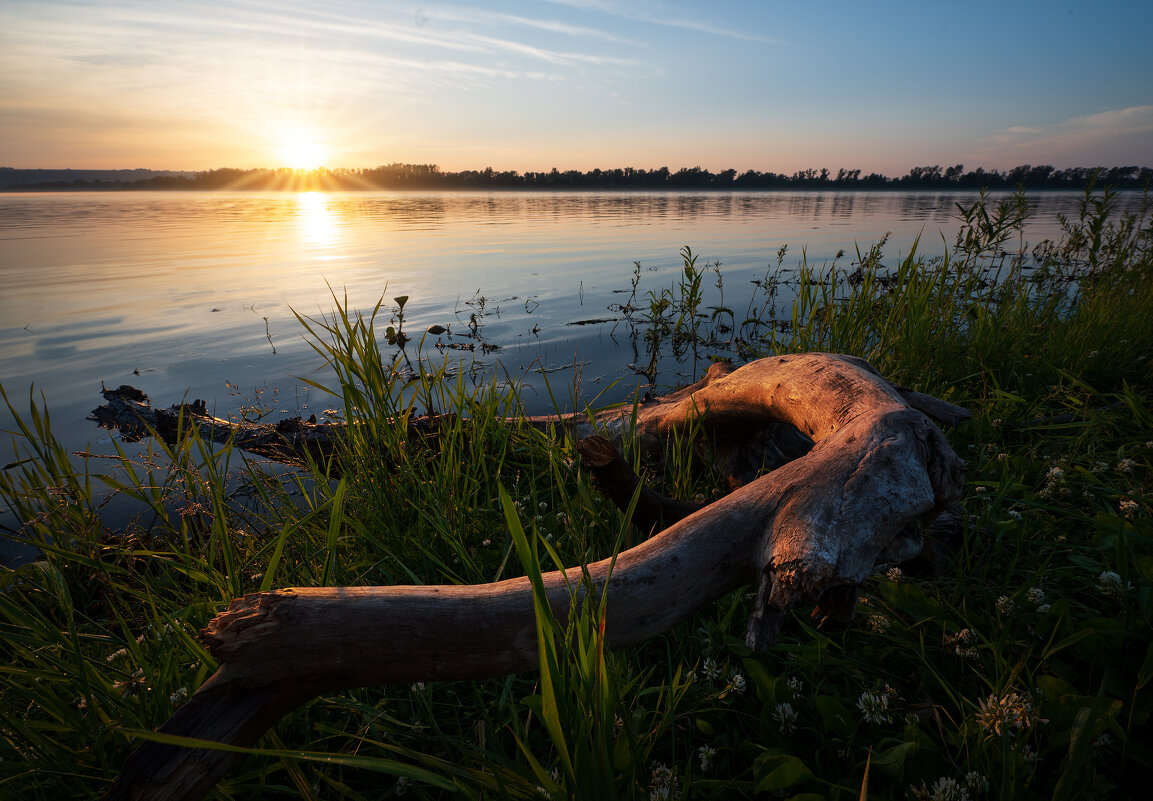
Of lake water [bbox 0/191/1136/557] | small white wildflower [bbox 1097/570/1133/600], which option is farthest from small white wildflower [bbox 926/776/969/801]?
lake water [bbox 0/191/1136/557]

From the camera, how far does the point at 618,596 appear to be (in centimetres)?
179

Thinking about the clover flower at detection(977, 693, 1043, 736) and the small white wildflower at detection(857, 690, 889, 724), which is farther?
the small white wildflower at detection(857, 690, 889, 724)

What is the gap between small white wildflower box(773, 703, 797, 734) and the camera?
178 cm

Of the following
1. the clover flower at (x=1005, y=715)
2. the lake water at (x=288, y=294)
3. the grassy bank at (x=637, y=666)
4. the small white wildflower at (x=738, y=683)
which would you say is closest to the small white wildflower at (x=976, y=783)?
the grassy bank at (x=637, y=666)

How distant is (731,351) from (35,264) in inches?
722

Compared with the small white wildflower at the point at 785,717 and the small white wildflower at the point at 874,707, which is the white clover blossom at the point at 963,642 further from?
the small white wildflower at the point at 785,717

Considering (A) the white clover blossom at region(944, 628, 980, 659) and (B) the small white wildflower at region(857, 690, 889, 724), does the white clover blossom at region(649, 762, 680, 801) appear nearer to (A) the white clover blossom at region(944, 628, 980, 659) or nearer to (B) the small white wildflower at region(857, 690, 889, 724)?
(B) the small white wildflower at region(857, 690, 889, 724)

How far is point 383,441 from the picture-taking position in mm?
3207

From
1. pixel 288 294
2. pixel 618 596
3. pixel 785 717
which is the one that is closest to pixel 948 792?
pixel 785 717

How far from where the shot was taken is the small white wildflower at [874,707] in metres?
1.76

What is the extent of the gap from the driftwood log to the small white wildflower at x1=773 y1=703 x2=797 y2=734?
0.29 meters

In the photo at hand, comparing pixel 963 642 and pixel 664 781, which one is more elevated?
pixel 963 642

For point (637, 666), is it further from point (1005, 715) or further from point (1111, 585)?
point (1111, 585)

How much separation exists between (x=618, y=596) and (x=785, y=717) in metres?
0.67
